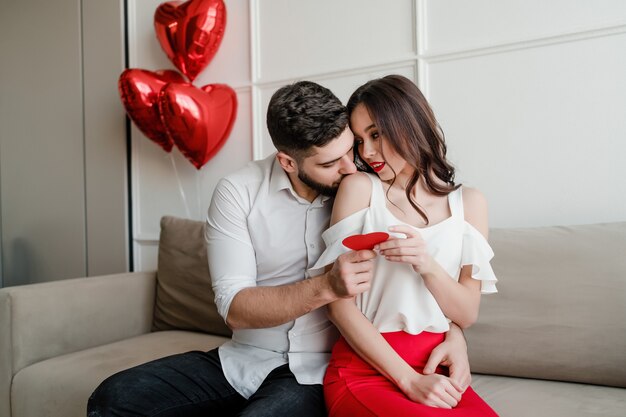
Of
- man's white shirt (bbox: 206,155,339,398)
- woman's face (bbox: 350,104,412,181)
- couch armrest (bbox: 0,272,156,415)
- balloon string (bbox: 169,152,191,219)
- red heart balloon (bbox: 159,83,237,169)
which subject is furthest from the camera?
balloon string (bbox: 169,152,191,219)

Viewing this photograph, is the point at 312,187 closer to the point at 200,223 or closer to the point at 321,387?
the point at 321,387

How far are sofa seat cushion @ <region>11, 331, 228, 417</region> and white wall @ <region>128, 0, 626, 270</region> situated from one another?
0.96 m

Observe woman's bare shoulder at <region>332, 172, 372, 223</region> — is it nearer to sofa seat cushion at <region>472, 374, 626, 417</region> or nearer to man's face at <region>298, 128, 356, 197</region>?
man's face at <region>298, 128, 356, 197</region>

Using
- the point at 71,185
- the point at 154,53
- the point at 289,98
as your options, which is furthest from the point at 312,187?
the point at 71,185

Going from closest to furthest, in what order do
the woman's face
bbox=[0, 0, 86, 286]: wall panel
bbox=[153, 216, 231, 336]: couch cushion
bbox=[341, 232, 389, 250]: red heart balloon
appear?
bbox=[341, 232, 389, 250]: red heart balloon < the woman's face < bbox=[153, 216, 231, 336]: couch cushion < bbox=[0, 0, 86, 286]: wall panel

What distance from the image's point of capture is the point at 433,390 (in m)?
1.08

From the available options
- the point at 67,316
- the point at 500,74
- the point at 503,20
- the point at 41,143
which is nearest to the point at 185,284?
the point at 67,316

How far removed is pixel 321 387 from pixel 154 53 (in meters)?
2.04

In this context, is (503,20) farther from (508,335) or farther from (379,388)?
(379,388)

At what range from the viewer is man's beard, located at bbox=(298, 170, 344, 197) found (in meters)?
1.38

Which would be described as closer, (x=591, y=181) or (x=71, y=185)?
(x=591, y=181)

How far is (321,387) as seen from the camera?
129 cm

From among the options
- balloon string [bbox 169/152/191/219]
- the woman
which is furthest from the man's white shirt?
balloon string [bbox 169/152/191/219]

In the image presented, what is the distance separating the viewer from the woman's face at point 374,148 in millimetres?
1267
